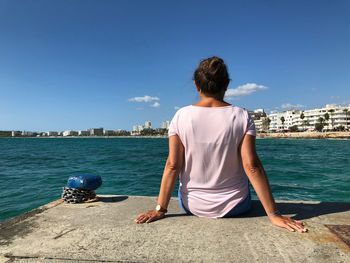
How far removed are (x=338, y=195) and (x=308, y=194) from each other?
41.8 inches

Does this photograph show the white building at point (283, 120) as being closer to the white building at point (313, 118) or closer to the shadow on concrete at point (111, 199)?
the white building at point (313, 118)

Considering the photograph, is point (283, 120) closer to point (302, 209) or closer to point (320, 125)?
point (320, 125)

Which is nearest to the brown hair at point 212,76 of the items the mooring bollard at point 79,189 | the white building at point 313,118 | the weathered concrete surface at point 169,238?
the weathered concrete surface at point 169,238

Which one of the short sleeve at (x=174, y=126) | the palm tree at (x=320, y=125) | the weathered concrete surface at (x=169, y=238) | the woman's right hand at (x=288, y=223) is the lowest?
the weathered concrete surface at (x=169, y=238)

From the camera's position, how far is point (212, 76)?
3102 millimetres

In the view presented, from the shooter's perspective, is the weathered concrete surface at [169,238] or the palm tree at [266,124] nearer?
the weathered concrete surface at [169,238]

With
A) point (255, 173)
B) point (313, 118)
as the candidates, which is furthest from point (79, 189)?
point (313, 118)

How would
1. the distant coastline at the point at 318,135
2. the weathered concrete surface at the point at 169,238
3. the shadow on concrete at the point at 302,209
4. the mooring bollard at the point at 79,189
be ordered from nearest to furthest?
the weathered concrete surface at the point at 169,238, the shadow on concrete at the point at 302,209, the mooring bollard at the point at 79,189, the distant coastline at the point at 318,135

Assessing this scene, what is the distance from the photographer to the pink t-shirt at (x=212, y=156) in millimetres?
3064

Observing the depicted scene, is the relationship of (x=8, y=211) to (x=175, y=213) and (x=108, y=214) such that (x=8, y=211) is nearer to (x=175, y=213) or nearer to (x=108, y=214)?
(x=108, y=214)

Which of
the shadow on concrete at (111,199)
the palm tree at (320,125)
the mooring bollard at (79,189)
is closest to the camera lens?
the mooring bollard at (79,189)

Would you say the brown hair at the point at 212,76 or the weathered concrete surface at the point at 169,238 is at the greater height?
the brown hair at the point at 212,76

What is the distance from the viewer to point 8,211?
32.2ft

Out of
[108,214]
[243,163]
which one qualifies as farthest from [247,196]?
[108,214]
